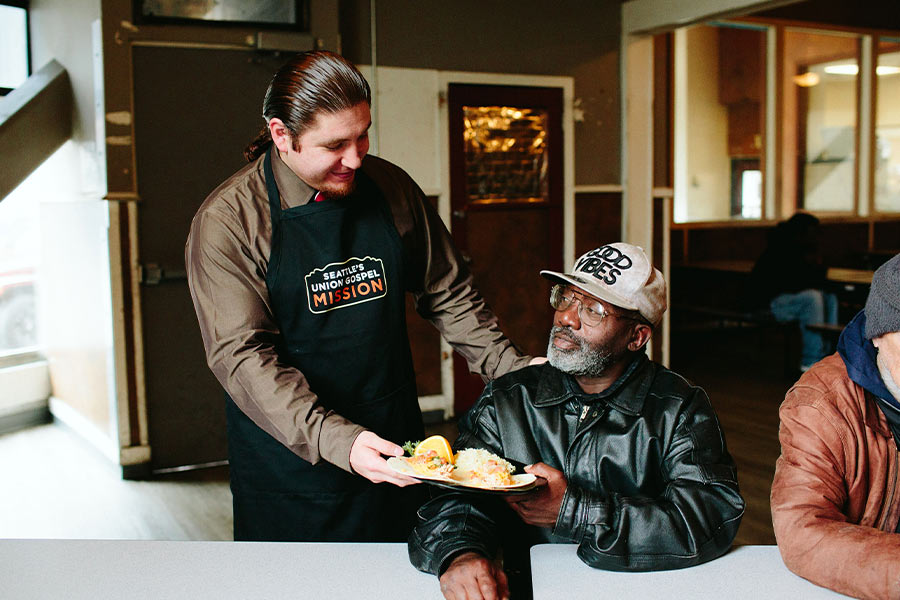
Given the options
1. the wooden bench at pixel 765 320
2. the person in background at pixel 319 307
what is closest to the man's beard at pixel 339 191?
the person in background at pixel 319 307

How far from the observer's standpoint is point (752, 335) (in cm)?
927

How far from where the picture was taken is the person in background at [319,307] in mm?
2045

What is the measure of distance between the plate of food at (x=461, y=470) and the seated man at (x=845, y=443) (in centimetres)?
52

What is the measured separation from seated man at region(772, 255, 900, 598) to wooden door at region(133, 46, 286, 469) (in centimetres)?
370

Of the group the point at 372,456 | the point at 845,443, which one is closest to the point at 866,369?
the point at 845,443

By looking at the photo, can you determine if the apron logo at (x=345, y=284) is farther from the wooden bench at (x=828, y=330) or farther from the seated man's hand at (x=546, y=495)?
the wooden bench at (x=828, y=330)

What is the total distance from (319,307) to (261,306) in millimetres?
153

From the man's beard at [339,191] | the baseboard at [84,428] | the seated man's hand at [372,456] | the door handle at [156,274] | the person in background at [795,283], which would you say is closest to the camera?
the seated man's hand at [372,456]

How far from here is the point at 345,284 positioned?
2.25m

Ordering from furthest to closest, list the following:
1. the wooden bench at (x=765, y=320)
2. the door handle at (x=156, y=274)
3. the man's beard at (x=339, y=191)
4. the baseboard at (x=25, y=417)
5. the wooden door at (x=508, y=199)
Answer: the wooden bench at (x=765, y=320)
the baseboard at (x=25, y=417)
the wooden door at (x=508, y=199)
the door handle at (x=156, y=274)
the man's beard at (x=339, y=191)

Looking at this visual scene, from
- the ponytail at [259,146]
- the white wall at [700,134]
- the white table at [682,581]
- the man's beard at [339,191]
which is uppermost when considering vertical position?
the white wall at [700,134]

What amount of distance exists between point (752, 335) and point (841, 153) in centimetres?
257

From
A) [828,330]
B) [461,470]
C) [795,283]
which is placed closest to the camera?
[461,470]

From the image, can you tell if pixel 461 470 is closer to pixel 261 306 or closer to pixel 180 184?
pixel 261 306
